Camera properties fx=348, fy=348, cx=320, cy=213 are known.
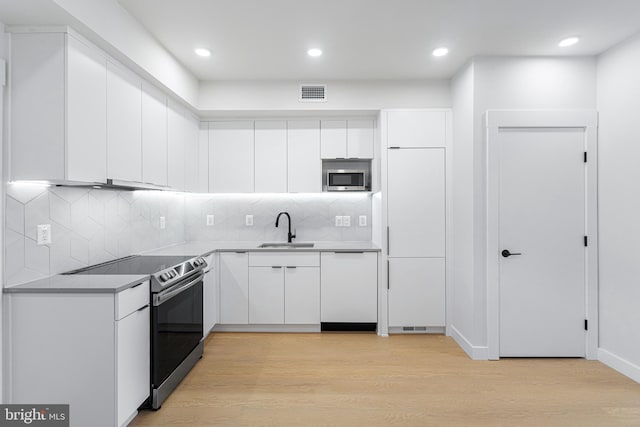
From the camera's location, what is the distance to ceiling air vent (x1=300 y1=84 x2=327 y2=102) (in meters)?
3.73

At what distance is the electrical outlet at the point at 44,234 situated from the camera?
6.93 feet

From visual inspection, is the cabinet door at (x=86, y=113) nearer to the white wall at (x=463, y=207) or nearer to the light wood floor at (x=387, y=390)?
the light wood floor at (x=387, y=390)

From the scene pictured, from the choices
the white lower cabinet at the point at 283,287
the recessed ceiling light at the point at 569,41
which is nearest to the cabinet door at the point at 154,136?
the white lower cabinet at the point at 283,287

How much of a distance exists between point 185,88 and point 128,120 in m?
0.98

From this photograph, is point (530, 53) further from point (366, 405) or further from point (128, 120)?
point (128, 120)

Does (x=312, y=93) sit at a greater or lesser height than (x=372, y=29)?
lesser

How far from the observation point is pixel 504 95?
3102mm

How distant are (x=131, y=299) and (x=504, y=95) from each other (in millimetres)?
3328

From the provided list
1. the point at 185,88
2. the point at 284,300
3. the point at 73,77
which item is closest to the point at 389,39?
the point at 185,88

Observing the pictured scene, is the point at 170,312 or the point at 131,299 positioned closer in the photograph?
the point at 131,299

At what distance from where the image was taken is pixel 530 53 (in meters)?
3.05

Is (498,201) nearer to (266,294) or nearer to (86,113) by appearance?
(266,294)

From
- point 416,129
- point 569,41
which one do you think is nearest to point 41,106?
point 416,129

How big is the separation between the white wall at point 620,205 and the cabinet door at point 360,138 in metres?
2.10
